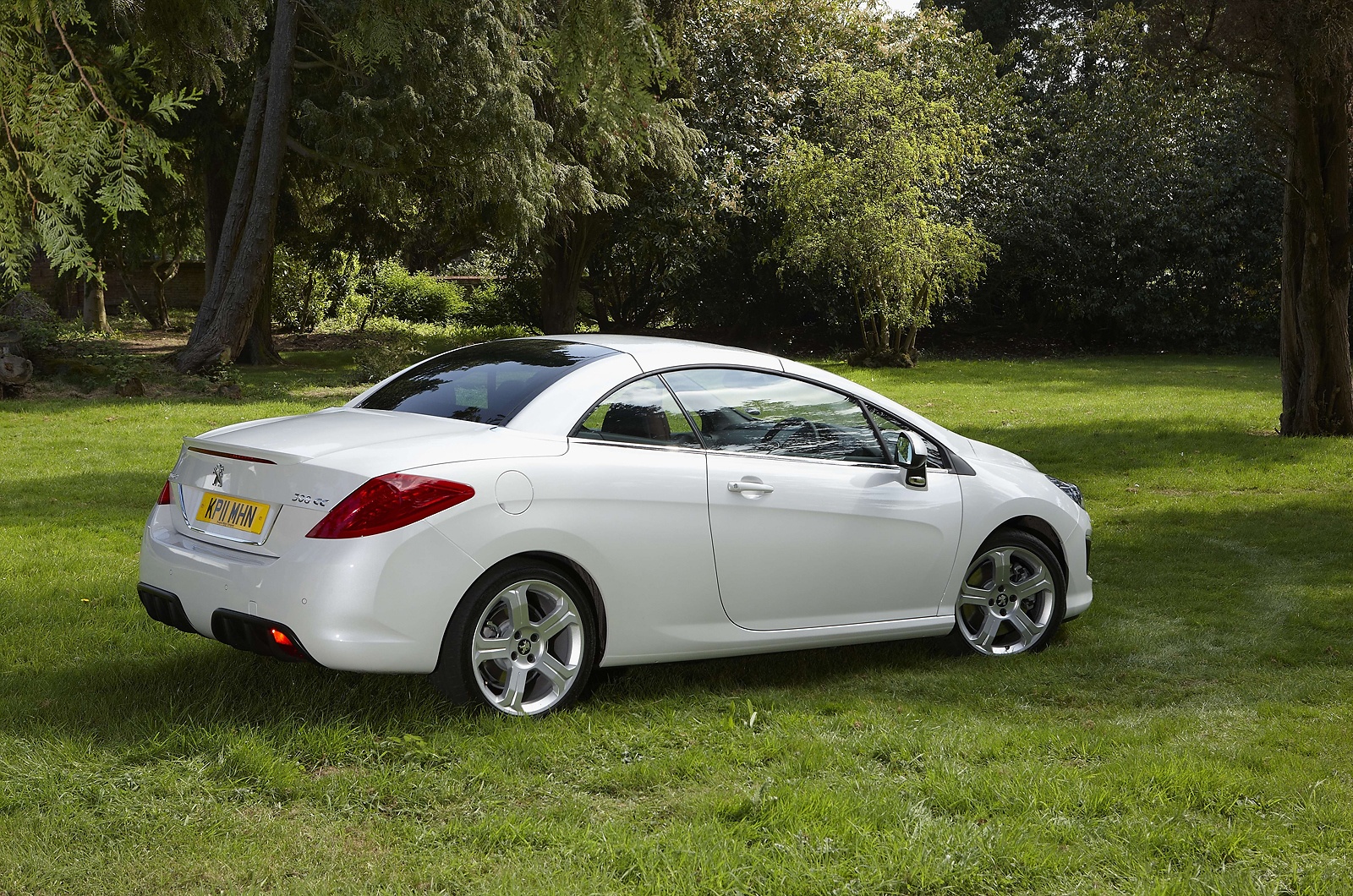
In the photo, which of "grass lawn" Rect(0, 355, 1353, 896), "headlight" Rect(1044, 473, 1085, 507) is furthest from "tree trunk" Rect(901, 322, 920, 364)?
"headlight" Rect(1044, 473, 1085, 507)

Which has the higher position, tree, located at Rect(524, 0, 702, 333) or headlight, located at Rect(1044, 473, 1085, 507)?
tree, located at Rect(524, 0, 702, 333)

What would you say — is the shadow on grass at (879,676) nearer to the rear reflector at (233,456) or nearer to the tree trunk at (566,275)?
the rear reflector at (233,456)

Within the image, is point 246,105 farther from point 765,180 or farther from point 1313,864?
point 1313,864

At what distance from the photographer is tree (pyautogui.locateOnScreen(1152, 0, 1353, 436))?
1171cm

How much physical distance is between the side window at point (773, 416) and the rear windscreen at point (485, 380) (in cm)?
46

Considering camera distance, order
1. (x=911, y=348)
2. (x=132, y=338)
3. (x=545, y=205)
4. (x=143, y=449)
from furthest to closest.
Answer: (x=132, y=338), (x=911, y=348), (x=545, y=205), (x=143, y=449)

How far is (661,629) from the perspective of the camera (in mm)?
4926

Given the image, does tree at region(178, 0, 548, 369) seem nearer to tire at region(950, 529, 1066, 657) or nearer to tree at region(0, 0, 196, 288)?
tree at region(0, 0, 196, 288)

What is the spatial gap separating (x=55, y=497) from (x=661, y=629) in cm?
682

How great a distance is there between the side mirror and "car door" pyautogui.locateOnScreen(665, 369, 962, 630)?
51 mm

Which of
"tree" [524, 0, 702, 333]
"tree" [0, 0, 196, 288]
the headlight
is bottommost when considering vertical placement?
the headlight

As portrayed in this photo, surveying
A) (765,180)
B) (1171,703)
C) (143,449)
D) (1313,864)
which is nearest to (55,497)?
(143,449)

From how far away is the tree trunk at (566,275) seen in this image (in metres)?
28.5

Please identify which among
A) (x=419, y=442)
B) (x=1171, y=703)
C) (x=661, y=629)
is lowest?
(x=1171, y=703)
